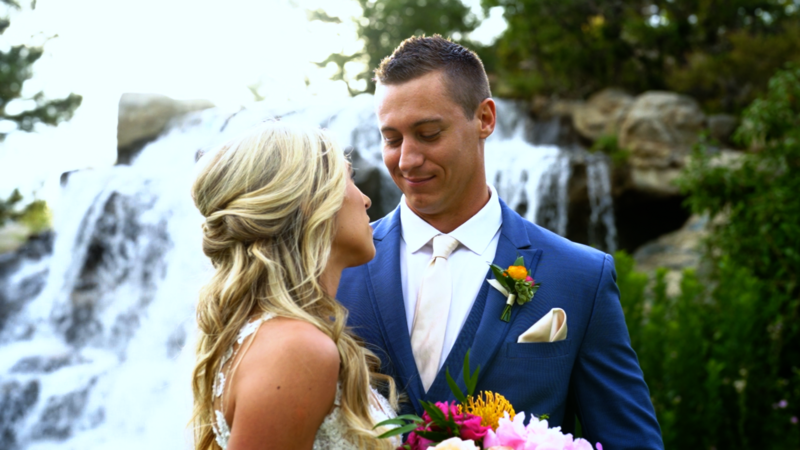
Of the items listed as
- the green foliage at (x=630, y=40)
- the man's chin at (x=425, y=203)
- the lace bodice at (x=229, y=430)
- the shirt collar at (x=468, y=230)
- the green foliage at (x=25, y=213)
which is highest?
the man's chin at (x=425, y=203)

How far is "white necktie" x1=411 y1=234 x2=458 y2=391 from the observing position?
218 centimetres

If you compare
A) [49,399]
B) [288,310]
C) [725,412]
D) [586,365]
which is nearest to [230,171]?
[288,310]

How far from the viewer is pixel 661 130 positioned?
1061 centimetres

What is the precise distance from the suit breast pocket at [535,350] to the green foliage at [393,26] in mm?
17005

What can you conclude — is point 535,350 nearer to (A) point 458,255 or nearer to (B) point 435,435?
(A) point 458,255

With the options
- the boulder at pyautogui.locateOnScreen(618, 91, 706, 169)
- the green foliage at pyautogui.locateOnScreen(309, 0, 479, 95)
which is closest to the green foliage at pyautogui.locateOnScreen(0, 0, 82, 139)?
the green foliage at pyautogui.locateOnScreen(309, 0, 479, 95)

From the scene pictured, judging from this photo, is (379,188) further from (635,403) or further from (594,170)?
(635,403)

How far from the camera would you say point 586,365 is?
217 centimetres

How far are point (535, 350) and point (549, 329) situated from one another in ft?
0.26

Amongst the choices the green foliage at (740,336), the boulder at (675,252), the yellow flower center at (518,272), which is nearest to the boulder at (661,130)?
the boulder at (675,252)

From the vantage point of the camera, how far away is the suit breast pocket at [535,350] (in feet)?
Result: 6.94

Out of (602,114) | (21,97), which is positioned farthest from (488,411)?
(21,97)

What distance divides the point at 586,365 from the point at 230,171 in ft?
4.13

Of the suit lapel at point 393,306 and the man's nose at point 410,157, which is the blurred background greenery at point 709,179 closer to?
the suit lapel at point 393,306
